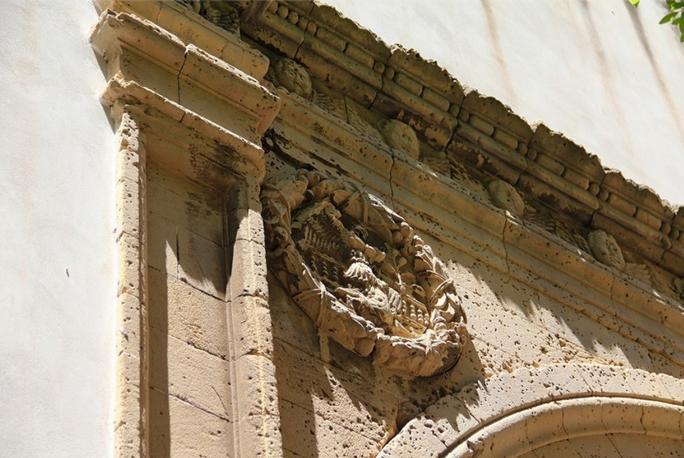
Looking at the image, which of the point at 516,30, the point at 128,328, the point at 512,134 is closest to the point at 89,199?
the point at 128,328

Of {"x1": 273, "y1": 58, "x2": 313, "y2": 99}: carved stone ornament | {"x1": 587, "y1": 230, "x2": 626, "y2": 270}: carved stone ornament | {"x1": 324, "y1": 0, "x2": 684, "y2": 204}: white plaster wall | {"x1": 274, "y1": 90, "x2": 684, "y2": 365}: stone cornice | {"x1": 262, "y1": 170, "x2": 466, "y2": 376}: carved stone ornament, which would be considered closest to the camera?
{"x1": 262, "y1": 170, "x2": 466, "y2": 376}: carved stone ornament

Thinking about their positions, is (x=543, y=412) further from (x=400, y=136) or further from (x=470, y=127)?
(x=470, y=127)

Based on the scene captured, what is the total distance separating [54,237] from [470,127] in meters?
3.04

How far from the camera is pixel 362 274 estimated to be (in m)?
5.35

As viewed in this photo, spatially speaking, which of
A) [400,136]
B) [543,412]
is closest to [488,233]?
[400,136]

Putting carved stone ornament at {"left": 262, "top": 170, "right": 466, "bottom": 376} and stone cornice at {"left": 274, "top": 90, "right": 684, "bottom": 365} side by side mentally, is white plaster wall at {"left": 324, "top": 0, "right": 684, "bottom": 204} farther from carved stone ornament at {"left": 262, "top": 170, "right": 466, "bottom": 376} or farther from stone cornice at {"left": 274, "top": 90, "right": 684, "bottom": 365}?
carved stone ornament at {"left": 262, "top": 170, "right": 466, "bottom": 376}

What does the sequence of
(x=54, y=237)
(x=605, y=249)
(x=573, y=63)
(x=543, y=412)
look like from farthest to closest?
1. (x=573, y=63)
2. (x=605, y=249)
3. (x=543, y=412)
4. (x=54, y=237)

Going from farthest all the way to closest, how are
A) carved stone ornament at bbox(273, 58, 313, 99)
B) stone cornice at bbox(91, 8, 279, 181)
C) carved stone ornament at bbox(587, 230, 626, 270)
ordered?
carved stone ornament at bbox(587, 230, 626, 270), carved stone ornament at bbox(273, 58, 313, 99), stone cornice at bbox(91, 8, 279, 181)

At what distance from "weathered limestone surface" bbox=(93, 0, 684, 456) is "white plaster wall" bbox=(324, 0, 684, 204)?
0.79 meters

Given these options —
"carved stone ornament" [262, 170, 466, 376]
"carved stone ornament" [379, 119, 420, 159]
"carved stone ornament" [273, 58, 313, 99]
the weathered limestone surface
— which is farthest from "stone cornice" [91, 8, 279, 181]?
"carved stone ornament" [379, 119, 420, 159]

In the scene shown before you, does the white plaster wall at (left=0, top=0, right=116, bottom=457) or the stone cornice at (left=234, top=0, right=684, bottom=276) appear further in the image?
the stone cornice at (left=234, top=0, right=684, bottom=276)

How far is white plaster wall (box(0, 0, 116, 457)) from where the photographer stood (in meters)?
3.70

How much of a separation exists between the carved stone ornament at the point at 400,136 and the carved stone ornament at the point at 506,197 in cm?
50

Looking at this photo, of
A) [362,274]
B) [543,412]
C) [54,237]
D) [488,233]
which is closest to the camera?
[54,237]
